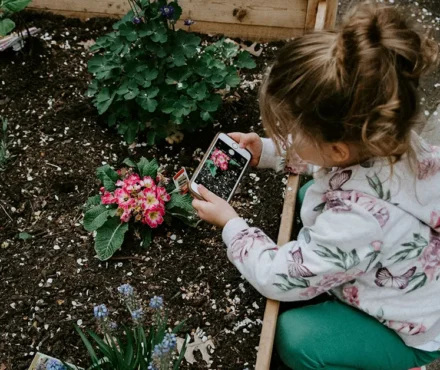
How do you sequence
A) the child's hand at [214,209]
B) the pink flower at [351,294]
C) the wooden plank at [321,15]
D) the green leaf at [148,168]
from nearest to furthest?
1. the pink flower at [351,294]
2. the child's hand at [214,209]
3. the green leaf at [148,168]
4. the wooden plank at [321,15]

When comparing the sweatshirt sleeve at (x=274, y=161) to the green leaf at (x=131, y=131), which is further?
the green leaf at (x=131, y=131)

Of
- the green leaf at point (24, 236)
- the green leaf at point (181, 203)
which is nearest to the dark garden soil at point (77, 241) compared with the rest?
the green leaf at point (24, 236)

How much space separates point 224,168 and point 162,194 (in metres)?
0.26

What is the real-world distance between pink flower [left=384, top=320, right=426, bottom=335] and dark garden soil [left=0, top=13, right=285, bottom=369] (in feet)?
1.70

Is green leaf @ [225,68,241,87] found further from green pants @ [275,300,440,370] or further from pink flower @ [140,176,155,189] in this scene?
green pants @ [275,300,440,370]

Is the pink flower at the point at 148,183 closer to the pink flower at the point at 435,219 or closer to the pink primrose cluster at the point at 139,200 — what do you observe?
the pink primrose cluster at the point at 139,200

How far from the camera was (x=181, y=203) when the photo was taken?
221cm

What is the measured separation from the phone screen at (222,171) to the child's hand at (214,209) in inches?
4.6

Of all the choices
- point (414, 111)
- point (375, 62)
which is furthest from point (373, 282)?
point (375, 62)

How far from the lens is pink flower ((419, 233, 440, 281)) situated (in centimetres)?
166

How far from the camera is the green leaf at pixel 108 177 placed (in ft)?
7.24

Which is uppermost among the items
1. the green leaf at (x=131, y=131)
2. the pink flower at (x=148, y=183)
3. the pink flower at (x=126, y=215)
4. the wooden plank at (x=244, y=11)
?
the wooden plank at (x=244, y=11)

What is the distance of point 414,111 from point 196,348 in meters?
1.12

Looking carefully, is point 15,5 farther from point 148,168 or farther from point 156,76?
point 148,168
